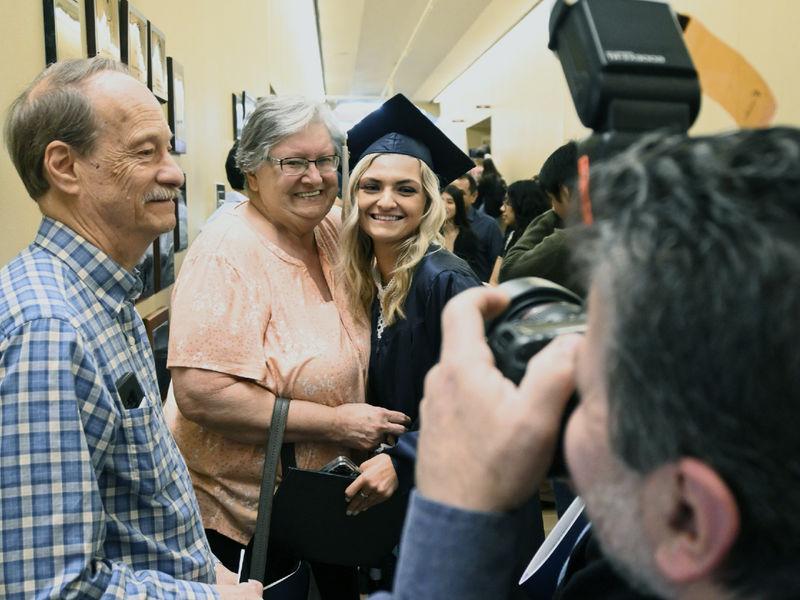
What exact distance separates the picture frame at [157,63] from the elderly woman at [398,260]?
1.16 m

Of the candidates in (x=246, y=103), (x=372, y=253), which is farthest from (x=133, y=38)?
(x=246, y=103)

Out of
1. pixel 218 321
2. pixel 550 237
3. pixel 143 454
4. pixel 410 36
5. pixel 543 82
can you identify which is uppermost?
pixel 410 36

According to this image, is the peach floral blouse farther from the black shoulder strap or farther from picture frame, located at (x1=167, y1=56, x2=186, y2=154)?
picture frame, located at (x1=167, y1=56, x2=186, y2=154)

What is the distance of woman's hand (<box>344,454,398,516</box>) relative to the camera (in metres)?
1.76

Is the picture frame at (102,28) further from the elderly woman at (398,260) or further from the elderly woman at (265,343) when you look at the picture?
the elderly woman at (398,260)

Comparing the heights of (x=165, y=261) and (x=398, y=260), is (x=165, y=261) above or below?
Answer: below

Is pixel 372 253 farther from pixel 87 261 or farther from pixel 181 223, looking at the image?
pixel 181 223

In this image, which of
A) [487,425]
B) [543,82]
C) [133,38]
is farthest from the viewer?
[543,82]

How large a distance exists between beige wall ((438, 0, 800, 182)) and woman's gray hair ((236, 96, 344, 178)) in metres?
0.96

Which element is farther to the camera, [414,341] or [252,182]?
[252,182]

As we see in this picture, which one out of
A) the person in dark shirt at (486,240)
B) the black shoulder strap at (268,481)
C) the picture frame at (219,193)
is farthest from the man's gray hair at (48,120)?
the person in dark shirt at (486,240)

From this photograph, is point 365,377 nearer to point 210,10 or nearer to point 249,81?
point 210,10

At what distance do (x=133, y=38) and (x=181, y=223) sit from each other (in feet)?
3.64

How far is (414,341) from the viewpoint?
184 centimetres
